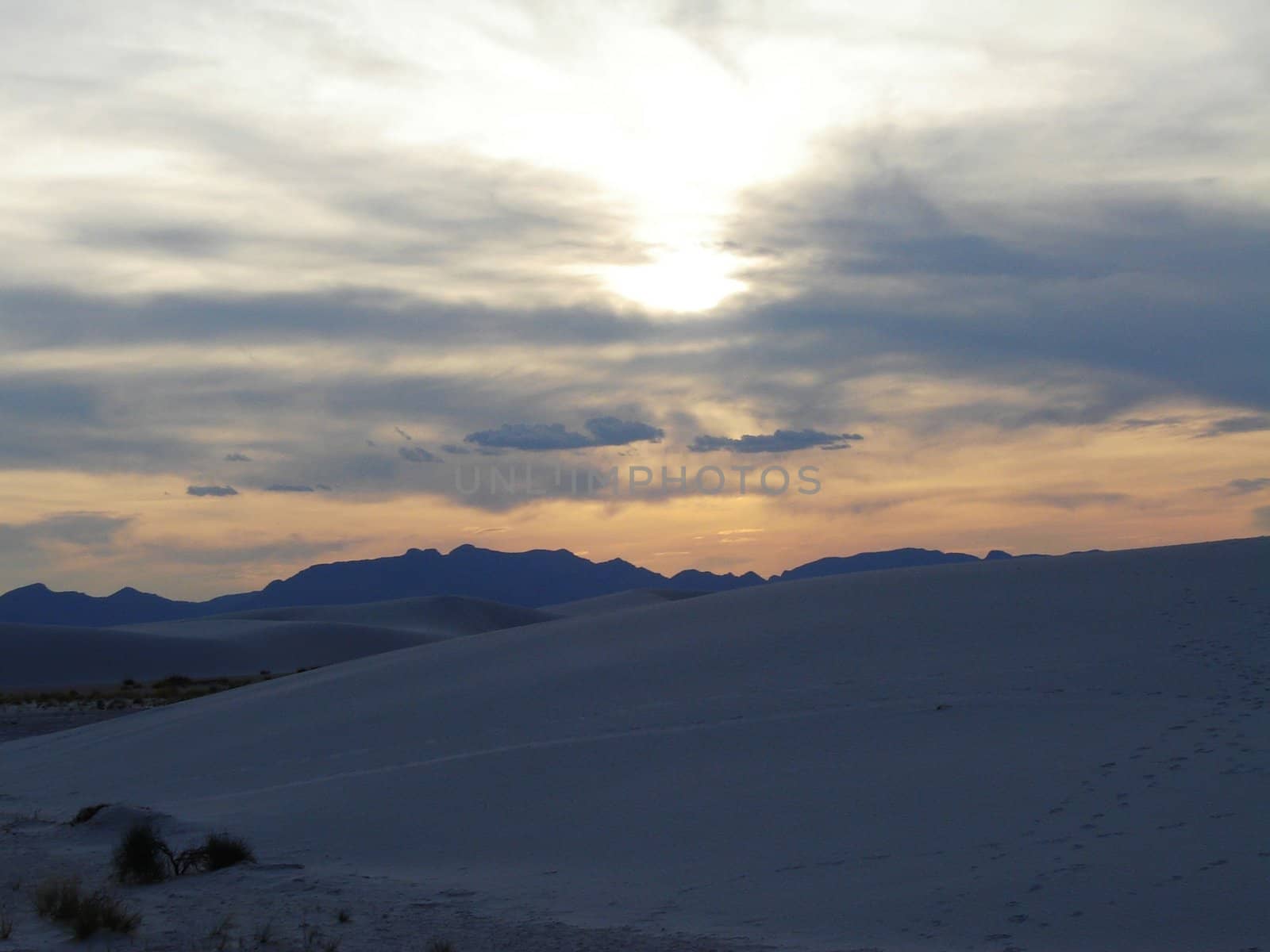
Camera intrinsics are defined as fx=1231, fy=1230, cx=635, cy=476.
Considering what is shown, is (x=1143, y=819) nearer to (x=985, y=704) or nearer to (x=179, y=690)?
(x=985, y=704)

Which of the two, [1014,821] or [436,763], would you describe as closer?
[1014,821]

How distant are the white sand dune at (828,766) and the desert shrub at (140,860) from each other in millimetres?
1421

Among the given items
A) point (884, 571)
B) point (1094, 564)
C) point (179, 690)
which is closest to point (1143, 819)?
point (1094, 564)

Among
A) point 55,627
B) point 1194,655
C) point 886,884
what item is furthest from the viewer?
point 55,627

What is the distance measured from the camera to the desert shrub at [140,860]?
40.4ft

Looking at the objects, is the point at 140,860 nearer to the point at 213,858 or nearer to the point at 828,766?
the point at 213,858

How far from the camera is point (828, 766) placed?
44.0 ft

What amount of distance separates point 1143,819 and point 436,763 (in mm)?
9609

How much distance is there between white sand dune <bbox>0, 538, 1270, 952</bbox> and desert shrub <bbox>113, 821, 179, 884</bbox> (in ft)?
4.66

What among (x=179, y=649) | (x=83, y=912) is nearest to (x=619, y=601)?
(x=179, y=649)

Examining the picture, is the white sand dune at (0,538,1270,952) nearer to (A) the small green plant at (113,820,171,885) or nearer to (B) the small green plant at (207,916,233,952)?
(A) the small green plant at (113,820,171,885)

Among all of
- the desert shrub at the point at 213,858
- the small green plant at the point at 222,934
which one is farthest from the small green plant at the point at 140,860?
the small green plant at the point at 222,934

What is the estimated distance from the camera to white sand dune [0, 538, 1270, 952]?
9.51 m

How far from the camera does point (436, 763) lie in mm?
16828
